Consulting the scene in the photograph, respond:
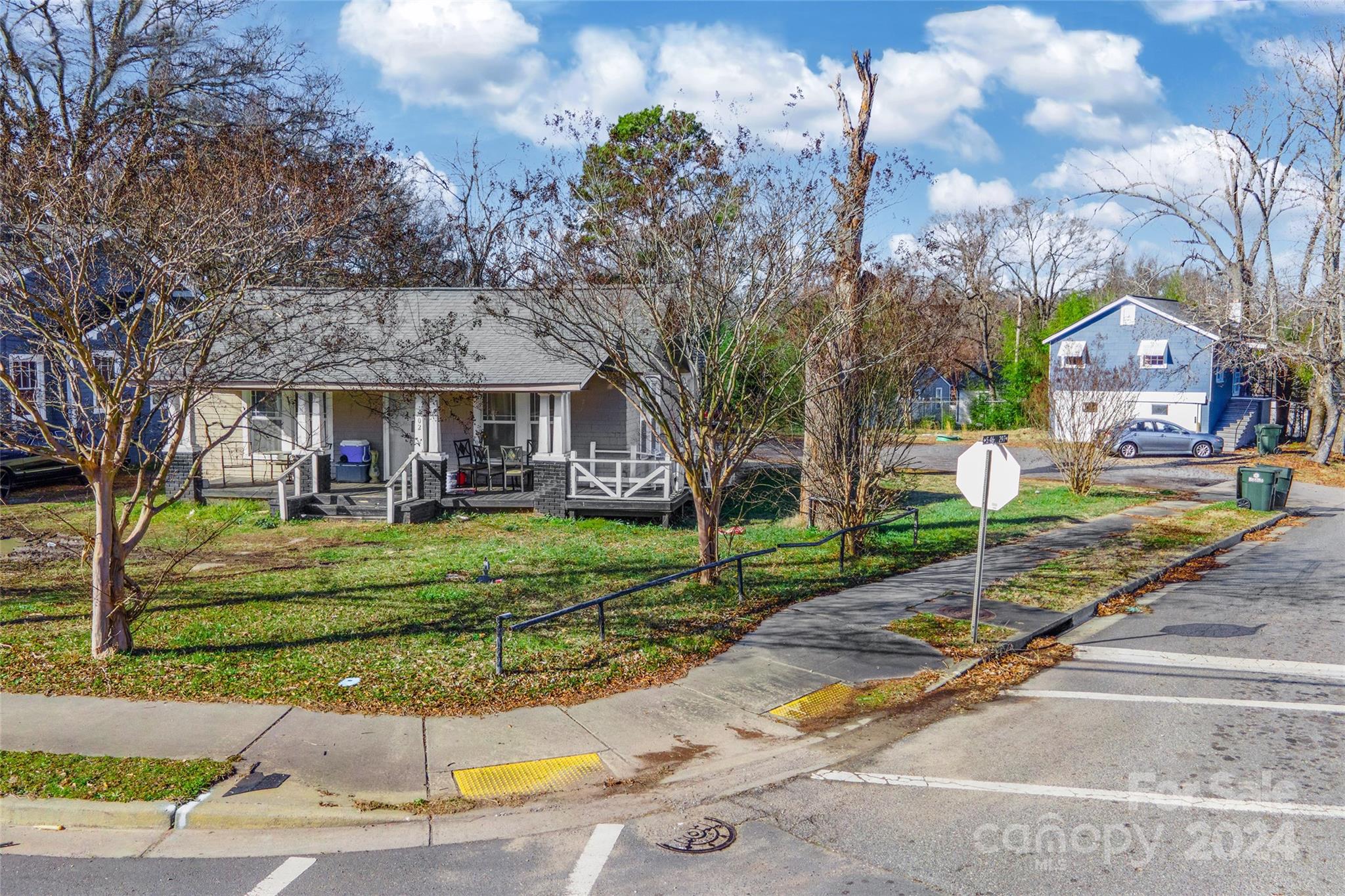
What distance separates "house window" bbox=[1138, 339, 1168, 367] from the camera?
38438 millimetres

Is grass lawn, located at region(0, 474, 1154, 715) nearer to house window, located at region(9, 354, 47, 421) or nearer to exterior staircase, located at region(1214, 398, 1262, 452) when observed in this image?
house window, located at region(9, 354, 47, 421)

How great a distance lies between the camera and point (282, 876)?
196 inches

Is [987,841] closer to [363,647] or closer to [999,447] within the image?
[999,447]

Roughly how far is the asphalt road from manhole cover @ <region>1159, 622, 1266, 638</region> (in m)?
1.87

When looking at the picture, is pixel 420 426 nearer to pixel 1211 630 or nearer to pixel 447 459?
pixel 447 459

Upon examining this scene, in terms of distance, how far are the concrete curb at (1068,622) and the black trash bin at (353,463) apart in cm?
1481

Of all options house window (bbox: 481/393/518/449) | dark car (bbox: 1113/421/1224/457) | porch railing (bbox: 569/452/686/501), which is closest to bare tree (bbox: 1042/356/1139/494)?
porch railing (bbox: 569/452/686/501)

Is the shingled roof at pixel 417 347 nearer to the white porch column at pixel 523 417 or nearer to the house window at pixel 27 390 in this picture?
the white porch column at pixel 523 417

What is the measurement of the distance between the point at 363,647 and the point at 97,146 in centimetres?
944

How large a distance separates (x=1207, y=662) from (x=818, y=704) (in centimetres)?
416

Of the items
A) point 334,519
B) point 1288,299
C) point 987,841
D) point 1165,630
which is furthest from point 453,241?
point 987,841

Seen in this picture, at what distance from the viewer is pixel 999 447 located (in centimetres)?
902

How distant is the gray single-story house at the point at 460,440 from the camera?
1750cm

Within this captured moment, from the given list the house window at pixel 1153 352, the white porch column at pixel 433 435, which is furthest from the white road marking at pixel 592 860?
the house window at pixel 1153 352
